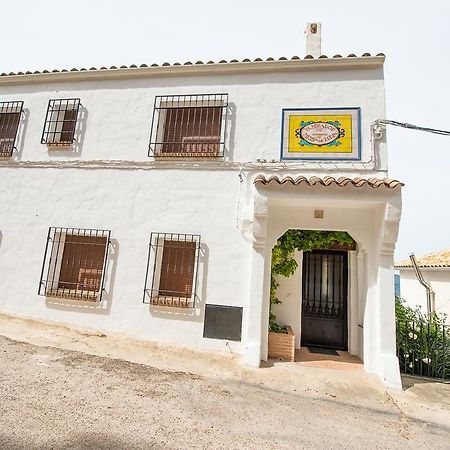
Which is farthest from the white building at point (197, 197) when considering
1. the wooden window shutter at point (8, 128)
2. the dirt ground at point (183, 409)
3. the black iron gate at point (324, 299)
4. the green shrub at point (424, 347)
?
the dirt ground at point (183, 409)

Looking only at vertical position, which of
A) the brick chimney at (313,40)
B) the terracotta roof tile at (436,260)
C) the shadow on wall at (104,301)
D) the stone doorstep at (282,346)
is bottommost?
the stone doorstep at (282,346)

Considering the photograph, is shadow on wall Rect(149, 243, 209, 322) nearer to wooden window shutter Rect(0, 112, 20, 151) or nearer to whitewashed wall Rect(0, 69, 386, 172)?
whitewashed wall Rect(0, 69, 386, 172)

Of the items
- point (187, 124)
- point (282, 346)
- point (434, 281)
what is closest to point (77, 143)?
point (187, 124)

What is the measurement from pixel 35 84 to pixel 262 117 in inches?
256

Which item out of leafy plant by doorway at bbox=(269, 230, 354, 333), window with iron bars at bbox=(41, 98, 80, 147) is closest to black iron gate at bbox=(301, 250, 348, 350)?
leafy plant by doorway at bbox=(269, 230, 354, 333)

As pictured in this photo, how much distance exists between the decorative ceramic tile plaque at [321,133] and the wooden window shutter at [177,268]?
305cm

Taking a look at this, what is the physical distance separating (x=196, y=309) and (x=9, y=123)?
298 inches

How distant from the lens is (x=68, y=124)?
313 inches

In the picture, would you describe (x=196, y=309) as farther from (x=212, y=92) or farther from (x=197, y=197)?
(x=212, y=92)

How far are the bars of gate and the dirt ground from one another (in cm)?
53

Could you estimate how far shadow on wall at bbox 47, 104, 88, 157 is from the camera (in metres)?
7.46

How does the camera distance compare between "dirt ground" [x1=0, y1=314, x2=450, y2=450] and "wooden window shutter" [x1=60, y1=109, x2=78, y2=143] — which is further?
"wooden window shutter" [x1=60, y1=109, x2=78, y2=143]

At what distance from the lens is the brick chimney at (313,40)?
7.31 metres

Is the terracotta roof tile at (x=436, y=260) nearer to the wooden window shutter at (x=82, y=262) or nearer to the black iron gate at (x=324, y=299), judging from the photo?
the black iron gate at (x=324, y=299)
